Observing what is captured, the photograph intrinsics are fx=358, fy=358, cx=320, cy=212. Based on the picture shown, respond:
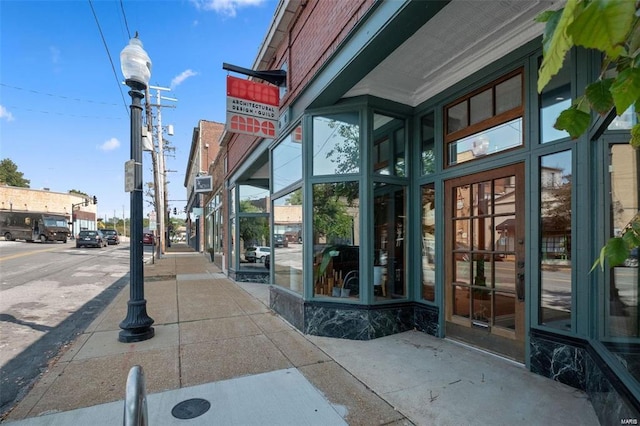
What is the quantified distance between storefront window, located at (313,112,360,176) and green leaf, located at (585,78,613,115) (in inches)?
165

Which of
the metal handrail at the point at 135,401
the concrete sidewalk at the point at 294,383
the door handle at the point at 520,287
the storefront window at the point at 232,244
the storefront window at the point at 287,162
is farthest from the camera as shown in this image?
the storefront window at the point at 232,244

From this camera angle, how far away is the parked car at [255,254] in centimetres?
1109

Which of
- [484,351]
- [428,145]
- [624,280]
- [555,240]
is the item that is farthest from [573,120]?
[428,145]

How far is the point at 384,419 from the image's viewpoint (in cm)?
301

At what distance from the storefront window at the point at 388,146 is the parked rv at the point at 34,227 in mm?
38735

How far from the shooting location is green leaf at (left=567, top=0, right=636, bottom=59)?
0.76 meters

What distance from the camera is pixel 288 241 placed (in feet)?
22.4

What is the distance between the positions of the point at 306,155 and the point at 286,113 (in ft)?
3.95

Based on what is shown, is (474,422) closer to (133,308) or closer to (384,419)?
(384,419)

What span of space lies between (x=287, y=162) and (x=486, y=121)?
11.5 feet

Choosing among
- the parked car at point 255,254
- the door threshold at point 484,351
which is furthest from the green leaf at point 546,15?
the parked car at point 255,254

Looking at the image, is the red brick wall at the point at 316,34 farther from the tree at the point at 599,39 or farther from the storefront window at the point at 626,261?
the tree at the point at 599,39

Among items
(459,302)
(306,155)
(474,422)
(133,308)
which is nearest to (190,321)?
(133,308)

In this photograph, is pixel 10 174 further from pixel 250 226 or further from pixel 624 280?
pixel 624 280
